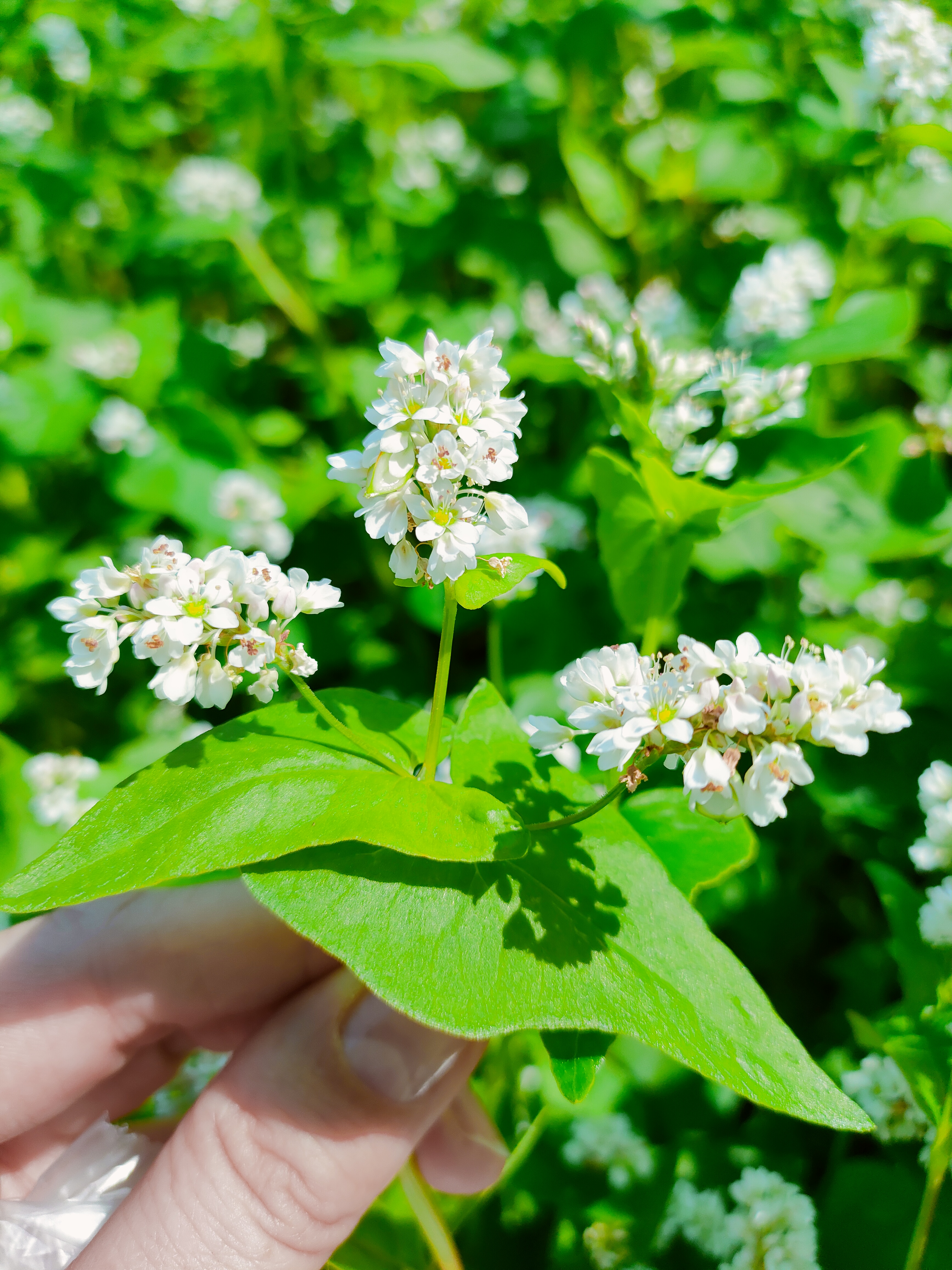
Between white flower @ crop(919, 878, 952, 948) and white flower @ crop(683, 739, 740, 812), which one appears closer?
white flower @ crop(683, 739, 740, 812)

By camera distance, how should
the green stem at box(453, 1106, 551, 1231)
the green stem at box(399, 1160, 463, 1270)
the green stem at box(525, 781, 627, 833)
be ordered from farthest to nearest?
1. the green stem at box(453, 1106, 551, 1231)
2. the green stem at box(399, 1160, 463, 1270)
3. the green stem at box(525, 781, 627, 833)

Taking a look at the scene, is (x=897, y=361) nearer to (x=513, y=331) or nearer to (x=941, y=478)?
(x=941, y=478)

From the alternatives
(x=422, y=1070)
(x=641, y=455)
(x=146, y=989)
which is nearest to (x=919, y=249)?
(x=641, y=455)

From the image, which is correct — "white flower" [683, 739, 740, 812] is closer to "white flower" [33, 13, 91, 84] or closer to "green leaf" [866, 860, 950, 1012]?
"green leaf" [866, 860, 950, 1012]

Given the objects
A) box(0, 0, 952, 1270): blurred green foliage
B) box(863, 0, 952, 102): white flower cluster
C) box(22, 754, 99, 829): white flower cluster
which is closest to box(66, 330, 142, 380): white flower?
box(0, 0, 952, 1270): blurred green foliage

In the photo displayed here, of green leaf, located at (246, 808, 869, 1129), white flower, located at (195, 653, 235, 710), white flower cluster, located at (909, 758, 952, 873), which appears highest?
white flower, located at (195, 653, 235, 710)

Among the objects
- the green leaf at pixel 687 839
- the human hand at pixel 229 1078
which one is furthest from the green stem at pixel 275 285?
the green leaf at pixel 687 839
